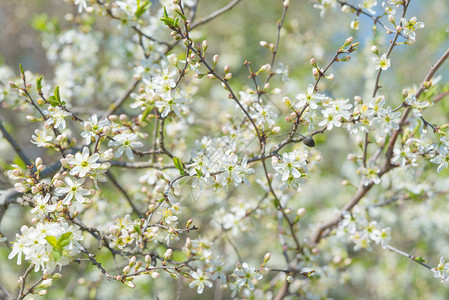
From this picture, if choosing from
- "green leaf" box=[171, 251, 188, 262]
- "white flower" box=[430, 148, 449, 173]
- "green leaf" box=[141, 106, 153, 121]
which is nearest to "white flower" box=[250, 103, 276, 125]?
"green leaf" box=[141, 106, 153, 121]

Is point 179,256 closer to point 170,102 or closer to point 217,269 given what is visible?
point 217,269

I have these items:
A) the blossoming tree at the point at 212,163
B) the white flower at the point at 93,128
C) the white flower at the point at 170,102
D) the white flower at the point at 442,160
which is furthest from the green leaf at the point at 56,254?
the white flower at the point at 442,160

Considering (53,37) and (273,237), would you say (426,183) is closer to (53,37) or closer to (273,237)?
(273,237)

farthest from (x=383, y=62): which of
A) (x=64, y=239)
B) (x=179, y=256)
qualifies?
(x=179, y=256)

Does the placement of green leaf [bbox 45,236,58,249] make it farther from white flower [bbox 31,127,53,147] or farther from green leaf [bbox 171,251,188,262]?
green leaf [bbox 171,251,188,262]

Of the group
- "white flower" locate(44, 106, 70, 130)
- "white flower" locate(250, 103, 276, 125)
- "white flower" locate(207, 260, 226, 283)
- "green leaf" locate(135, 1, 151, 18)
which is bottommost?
"white flower" locate(207, 260, 226, 283)

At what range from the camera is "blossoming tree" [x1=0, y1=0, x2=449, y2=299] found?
65.2 inches

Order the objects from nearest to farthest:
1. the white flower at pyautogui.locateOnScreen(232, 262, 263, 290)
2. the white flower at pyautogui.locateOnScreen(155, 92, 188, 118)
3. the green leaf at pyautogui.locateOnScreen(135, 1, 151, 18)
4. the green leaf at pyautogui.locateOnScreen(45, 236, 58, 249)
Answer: the green leaf at pyautogui.locateOnScreen(45, 236, 58, 249) → the white flower at pyautogui.locateOnScreen(155, 92, 188, 118) → the white flower at pyautogui.locateOnScreen(232, 262, 263, 290) → the green leaf at pyautogui.locateOnScreen(135, 1, 151, 18)

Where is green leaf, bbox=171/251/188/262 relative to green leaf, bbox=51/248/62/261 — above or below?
above

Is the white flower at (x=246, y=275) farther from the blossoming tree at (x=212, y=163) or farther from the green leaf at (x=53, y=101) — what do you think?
the green leaf at (x=53, y=101)

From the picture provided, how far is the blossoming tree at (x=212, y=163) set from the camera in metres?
1.66

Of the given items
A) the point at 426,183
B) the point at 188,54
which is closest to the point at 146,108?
the point at 188,54

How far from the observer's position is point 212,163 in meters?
1.71

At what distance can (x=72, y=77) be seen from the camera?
341 centimetres
